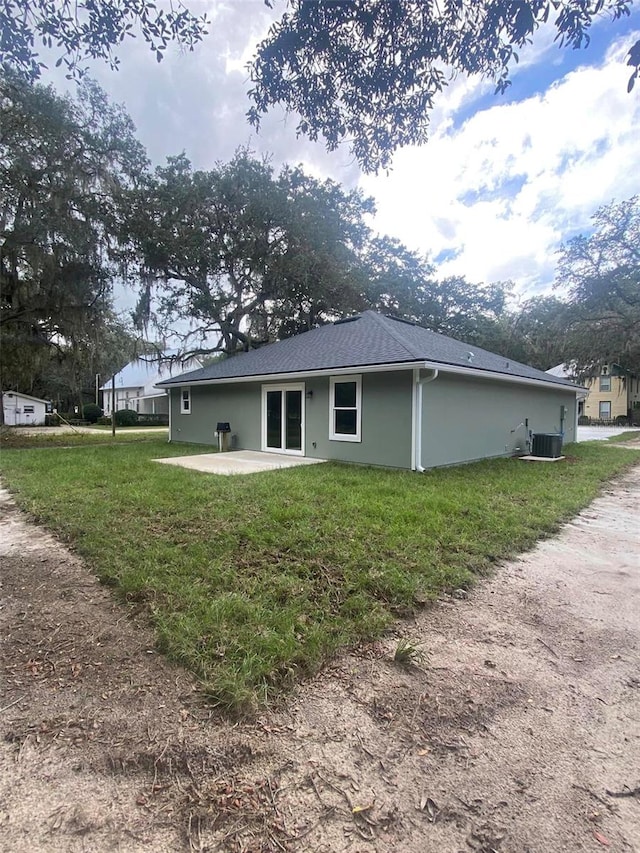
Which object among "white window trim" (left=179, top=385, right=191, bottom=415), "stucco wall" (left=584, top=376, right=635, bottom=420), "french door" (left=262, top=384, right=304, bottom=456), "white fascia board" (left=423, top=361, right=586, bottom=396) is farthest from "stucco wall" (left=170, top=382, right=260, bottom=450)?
"stucco wall" (left=584, top=376, right=635, bottom=420)

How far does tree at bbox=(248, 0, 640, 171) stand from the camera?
2.83 m

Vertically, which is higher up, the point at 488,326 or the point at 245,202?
the point at 245,202

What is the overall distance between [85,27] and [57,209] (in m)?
8.66

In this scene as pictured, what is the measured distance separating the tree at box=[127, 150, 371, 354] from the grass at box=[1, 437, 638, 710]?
34.5 feet

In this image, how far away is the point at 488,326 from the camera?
81.4 feet

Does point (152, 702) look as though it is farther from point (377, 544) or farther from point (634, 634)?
point (634, 634)

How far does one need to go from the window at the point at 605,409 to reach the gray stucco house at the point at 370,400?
26.4 metres

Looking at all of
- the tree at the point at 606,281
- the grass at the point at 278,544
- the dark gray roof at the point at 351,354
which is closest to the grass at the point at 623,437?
the dark gray roof at the point at 351,354

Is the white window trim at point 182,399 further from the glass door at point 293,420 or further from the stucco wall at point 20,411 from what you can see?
the stucco wall at point 20,411

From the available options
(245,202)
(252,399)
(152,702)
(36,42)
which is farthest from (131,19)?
(245,202)

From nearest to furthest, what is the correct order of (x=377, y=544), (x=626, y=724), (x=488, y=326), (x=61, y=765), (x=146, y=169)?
(x=61, y=765)
(x=626, y=724)
(x=377, y=544)
(x=146, y=169)
(x=488, y=326)

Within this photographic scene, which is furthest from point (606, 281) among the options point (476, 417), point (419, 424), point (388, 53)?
point (388, 53)

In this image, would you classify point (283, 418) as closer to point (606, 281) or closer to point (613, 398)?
point (606, 281)

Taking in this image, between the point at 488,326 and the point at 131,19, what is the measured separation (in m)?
24.4
